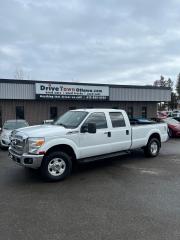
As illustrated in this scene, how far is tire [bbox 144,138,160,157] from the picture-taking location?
8.66 meters

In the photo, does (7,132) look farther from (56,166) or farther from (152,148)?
(152,148)

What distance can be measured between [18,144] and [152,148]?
5.36 metres

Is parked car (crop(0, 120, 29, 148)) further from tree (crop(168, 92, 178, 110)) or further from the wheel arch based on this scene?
tree (crop(168, 92, 178, 110))

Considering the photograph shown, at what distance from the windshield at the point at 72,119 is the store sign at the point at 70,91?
38.8ft

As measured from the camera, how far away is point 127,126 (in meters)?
7.63

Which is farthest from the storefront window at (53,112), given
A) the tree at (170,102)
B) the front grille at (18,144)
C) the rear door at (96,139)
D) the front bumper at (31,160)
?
the tree at (170,102)

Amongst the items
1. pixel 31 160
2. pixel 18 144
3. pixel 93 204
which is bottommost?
pixel 93 204

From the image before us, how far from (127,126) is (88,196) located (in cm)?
343

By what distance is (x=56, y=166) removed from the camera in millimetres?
5898

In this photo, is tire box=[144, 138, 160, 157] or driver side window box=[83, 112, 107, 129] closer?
driver side window box=[83, 112, 107, 129]

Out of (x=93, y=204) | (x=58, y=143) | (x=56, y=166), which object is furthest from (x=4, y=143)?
(x=93, y=204)

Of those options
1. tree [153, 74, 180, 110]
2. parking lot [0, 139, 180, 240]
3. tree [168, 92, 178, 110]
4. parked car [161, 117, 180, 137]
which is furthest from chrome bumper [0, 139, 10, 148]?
tree [168, 92, 178, 110]

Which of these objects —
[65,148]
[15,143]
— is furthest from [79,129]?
[15,143]

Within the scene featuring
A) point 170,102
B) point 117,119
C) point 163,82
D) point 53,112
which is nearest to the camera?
point 117,119
